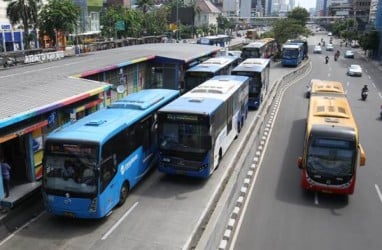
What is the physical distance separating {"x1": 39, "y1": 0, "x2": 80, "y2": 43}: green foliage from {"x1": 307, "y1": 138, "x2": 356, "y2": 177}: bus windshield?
3432 cm

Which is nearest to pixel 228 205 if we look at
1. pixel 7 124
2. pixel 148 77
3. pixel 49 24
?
pixel 7 124

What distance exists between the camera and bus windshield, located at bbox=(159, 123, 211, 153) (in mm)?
15539

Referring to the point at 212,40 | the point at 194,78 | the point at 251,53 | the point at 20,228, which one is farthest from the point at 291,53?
the point at 20,228

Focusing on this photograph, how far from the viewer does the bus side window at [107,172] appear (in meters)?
12.4

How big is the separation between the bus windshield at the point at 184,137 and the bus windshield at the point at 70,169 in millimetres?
4150

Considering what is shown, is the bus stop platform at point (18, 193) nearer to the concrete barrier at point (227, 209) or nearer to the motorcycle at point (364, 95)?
the concrete barrier at point (227, 209)

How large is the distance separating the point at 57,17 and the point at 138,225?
Result: 34579 millimetres

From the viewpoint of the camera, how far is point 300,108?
30812mm

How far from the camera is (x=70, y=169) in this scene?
1233cm

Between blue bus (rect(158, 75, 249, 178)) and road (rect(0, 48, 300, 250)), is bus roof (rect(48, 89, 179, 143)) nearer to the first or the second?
blue bus (rect(158, 75, 249, 178))

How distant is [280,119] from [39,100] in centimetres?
1658

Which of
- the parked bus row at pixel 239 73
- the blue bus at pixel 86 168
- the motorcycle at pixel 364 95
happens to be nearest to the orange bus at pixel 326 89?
Answer: the parked bus row at pixel 239 73

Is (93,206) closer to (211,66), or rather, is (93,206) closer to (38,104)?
(38,104)

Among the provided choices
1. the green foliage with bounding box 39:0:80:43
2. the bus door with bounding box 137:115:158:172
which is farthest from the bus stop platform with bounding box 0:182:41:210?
the green foliage with bounding box 39:0:80:43
